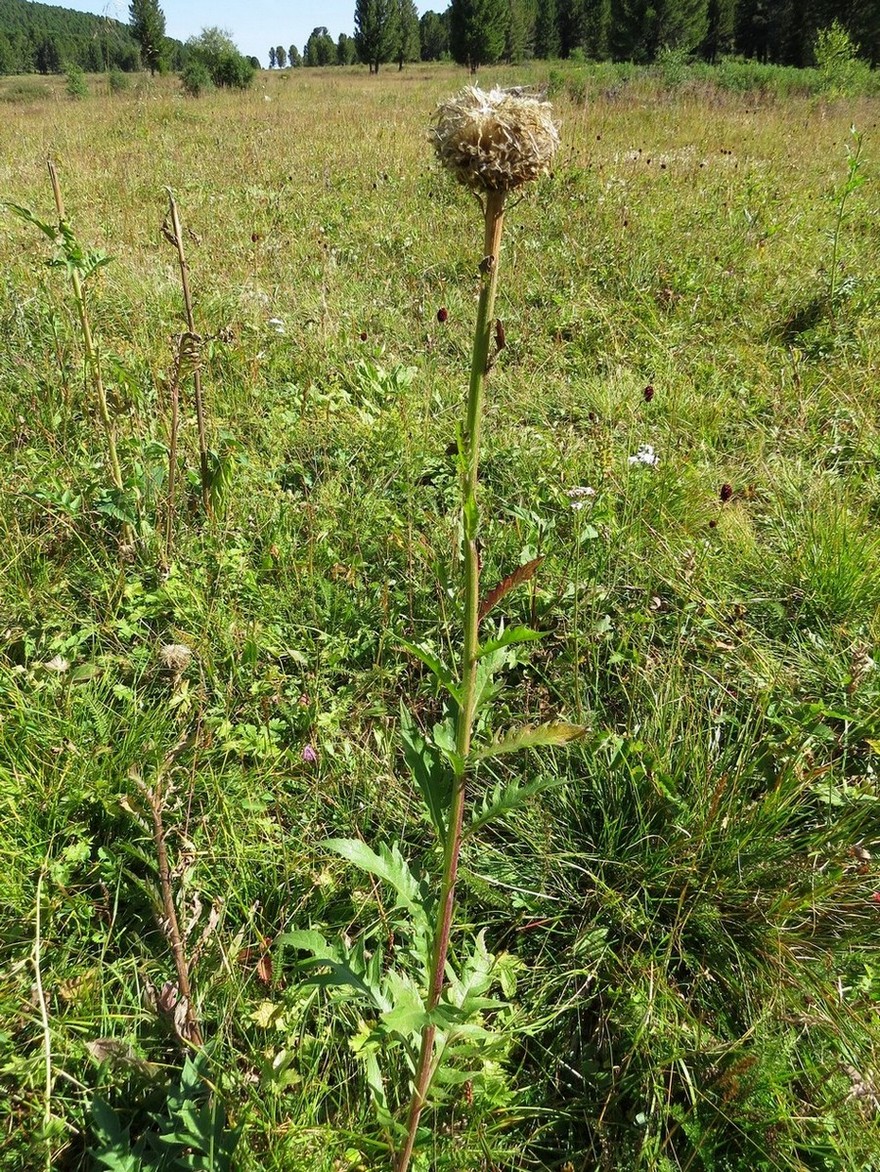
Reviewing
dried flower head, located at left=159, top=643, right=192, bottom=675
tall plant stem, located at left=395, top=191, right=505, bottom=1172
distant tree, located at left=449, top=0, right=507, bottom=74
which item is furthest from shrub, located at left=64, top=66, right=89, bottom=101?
distant tree, located at left=449, top=0, right=507, bottom=74

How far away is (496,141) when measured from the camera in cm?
91

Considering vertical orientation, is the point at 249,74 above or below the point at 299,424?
above

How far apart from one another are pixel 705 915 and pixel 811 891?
0.80 ft

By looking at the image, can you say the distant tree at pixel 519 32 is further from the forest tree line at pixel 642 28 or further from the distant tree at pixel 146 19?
the distant tree at pixel 146 19

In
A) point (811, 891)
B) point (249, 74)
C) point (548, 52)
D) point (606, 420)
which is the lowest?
point (811, 891)

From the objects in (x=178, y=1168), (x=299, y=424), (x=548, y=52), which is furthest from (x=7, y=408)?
(x=548, y=52)

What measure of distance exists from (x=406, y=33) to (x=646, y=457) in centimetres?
8104

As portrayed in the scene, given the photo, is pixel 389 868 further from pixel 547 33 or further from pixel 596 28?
pixel 547 33

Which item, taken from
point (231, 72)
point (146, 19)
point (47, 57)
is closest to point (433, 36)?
point (47, 57)

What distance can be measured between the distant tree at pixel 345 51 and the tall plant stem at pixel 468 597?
3888 inches

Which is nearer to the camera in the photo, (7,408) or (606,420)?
(7,408)

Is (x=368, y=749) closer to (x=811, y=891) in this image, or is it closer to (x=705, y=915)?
(x=705, y=915)

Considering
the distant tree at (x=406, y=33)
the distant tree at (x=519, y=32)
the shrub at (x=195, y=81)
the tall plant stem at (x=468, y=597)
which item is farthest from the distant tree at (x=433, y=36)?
the tall plant stem at (x=468, y=597)

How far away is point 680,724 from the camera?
1975 mm
